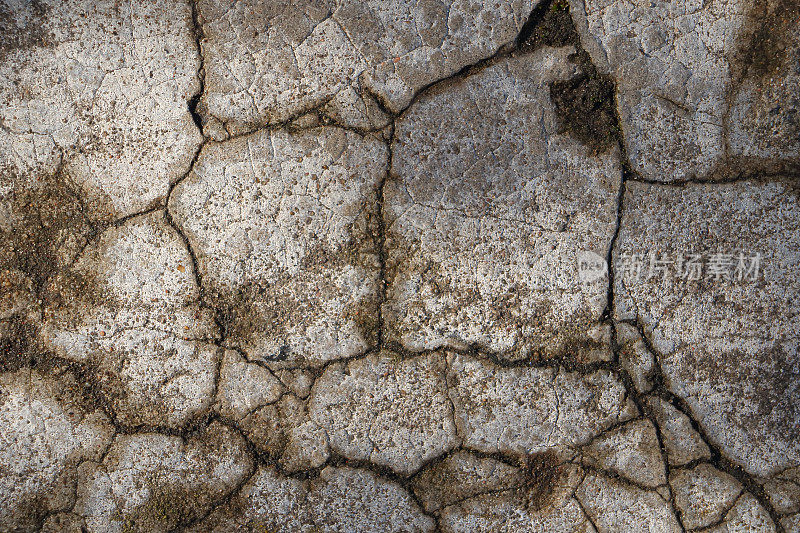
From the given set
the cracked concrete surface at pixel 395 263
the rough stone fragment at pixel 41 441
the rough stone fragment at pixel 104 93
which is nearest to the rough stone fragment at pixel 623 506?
the cracked concrete surface at pixel 395 263

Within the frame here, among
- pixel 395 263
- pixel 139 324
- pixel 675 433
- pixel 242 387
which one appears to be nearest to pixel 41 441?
pixel 139 324

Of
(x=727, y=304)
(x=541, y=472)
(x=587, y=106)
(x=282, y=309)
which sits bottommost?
(x=541, y=472)

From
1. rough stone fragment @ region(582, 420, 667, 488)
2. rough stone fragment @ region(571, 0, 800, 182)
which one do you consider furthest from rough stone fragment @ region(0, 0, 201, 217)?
rough stone fragment @ region(582, 420, 667, 488)

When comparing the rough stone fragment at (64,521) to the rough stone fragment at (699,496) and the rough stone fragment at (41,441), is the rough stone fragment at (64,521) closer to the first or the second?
the rough stone fragment at (41,441)

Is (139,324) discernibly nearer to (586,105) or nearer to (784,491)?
(586,105)

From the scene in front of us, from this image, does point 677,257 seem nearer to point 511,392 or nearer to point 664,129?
point 664,129

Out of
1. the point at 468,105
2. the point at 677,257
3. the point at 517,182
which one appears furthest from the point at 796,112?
the point at 468,105

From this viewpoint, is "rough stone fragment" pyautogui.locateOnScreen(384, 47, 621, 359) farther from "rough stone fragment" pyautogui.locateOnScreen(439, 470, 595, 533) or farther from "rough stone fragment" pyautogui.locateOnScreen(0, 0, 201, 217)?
Result: "rough stone fragment" pyautogui.locateOnScreen(0, 0, 201, 217)
